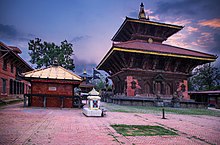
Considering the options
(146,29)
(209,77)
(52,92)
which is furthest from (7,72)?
(209,77)

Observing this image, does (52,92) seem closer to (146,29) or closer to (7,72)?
(7,72)

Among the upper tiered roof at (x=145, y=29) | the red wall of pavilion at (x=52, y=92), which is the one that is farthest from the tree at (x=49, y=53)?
the red wall of pavilion at (x=52, y=92)

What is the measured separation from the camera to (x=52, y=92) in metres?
15.1

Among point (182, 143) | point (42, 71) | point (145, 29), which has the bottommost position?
point (182, 143)

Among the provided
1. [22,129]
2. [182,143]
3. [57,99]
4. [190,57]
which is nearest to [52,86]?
[57,99]

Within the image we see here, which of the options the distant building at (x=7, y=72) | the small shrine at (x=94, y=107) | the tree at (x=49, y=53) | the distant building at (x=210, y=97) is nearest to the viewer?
the small shrine at (x=94, y=107)

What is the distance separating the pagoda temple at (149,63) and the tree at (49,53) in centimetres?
2270

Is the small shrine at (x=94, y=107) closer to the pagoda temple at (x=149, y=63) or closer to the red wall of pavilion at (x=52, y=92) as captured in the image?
the red wall of pavilion at (x=52, y=92)

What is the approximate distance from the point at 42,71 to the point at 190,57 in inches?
655

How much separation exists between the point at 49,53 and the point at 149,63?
30059 mm

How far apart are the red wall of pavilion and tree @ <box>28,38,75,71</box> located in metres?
31.3

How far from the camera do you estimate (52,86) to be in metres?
15.2

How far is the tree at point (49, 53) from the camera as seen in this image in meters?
45.9

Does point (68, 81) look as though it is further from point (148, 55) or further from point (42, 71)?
point (148, 55)
